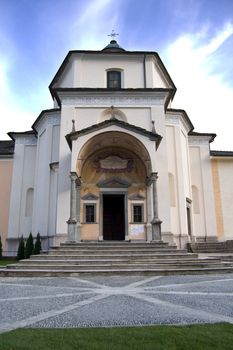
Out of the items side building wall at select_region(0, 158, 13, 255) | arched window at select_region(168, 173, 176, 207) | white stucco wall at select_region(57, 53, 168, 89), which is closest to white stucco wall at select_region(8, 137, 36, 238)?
side building wall at select_region(0, 158, 13, 255)

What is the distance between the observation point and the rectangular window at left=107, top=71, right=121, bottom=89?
21.2 m

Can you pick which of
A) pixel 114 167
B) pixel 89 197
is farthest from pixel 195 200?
pixel 89 197

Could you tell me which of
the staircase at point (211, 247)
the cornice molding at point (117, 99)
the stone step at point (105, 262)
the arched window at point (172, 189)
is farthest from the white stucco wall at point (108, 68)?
the stone step at point (105, 262)

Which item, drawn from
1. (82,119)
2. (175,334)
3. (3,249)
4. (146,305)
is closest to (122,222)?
(82,119)

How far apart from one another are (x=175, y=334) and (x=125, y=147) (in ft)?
50.3

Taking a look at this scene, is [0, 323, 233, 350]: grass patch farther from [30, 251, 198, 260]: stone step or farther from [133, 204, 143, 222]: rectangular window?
[133, 204, 143, 222]: rectangular window

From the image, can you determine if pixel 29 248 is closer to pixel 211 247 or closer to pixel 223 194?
pixel 211 247

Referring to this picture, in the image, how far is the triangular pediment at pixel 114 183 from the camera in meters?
19.1

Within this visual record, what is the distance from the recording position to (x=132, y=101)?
1973 centimetres

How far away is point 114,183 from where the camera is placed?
63.0 feet

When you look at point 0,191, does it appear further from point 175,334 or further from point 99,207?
point 175,334

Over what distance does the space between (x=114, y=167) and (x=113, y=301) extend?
1328cm

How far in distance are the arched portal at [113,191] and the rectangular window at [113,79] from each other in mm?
4783

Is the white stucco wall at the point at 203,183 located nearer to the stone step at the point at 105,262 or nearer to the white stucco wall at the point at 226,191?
the white stucco wall at the point at 226,191
